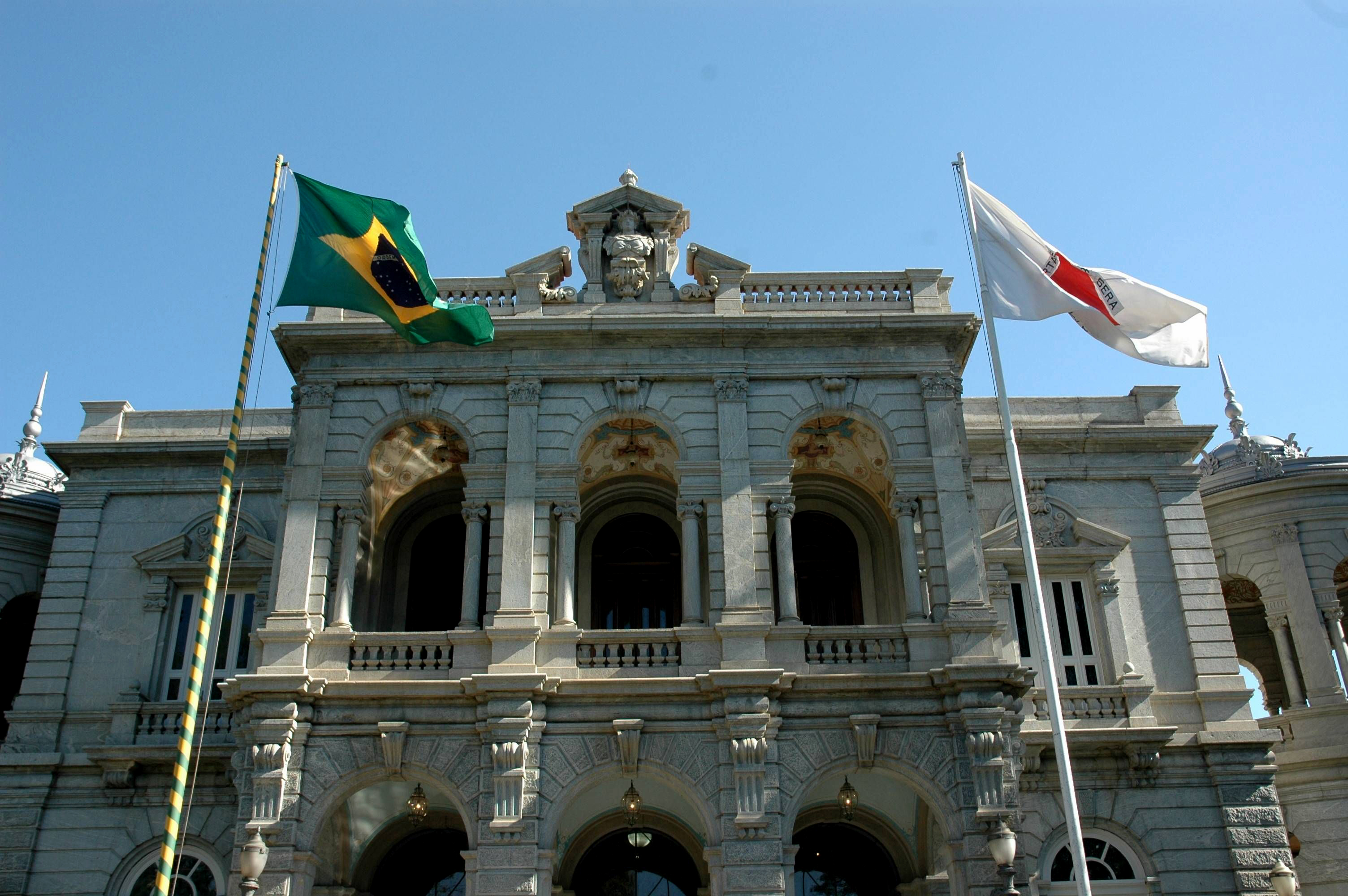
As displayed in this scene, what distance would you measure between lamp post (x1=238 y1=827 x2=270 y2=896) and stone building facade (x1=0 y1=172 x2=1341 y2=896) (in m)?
0.67

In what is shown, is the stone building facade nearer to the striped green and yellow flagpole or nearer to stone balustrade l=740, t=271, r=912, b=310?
stone balustrade l=740, t=271, r=912, b=310

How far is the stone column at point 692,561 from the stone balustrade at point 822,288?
5091 mm

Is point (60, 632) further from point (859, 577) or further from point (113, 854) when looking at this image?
point (859, 577)

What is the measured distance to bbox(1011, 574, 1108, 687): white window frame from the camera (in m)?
26.2

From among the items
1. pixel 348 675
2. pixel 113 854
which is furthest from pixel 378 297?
pixel 113 854

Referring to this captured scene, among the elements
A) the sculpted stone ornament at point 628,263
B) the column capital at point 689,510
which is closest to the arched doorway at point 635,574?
the column capital at point 689,510

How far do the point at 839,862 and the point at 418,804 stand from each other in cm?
962

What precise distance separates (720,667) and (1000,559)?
27.8 ft

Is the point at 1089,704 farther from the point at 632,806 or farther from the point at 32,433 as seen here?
the point at 32,433

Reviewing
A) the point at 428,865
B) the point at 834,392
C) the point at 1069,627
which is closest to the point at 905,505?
the point at 834,392

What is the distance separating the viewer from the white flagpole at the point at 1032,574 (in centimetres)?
1645

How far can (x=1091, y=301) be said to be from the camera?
1914cm

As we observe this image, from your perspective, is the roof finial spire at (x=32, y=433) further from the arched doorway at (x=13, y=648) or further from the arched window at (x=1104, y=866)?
the arched window at (x=1104, y=866)

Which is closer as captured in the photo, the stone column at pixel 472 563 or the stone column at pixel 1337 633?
the stone column at pixel 472 563
